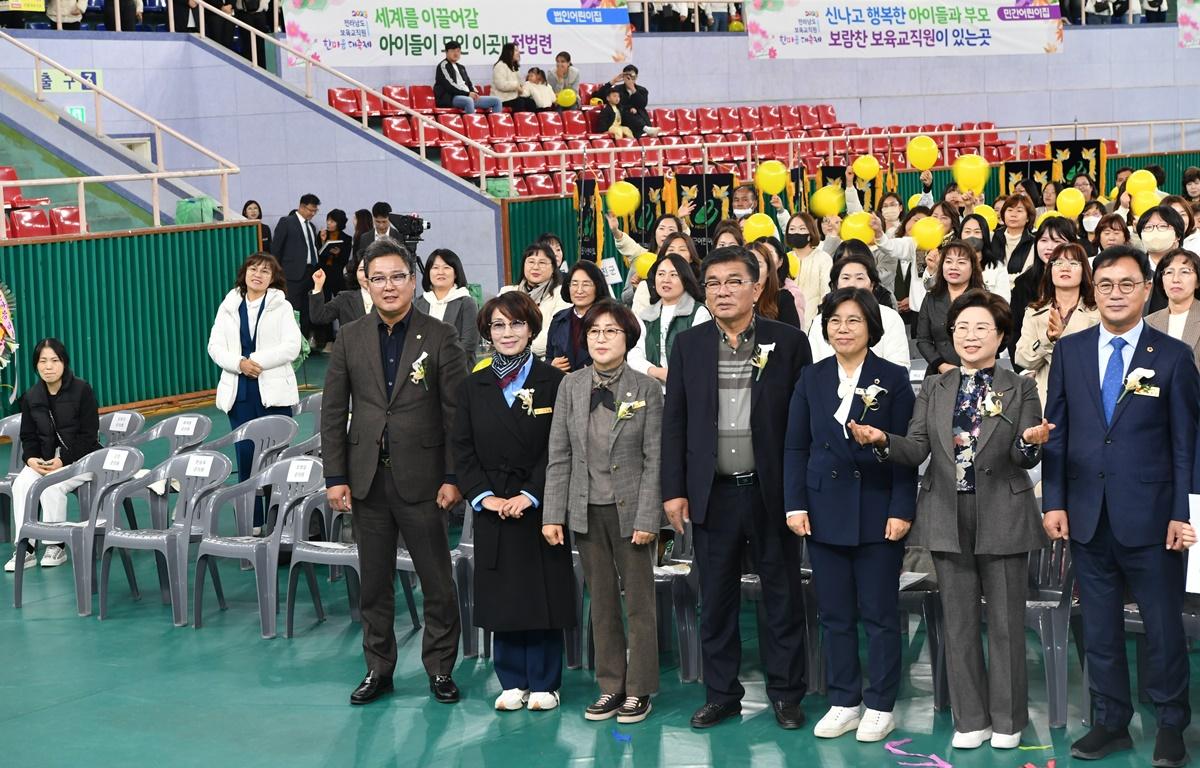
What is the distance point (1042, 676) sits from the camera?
6.09m

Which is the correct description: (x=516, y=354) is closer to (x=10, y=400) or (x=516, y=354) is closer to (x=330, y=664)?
(x=330, y=664)

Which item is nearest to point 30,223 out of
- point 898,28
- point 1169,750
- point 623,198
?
point 623,198

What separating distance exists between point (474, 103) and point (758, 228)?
8.93m

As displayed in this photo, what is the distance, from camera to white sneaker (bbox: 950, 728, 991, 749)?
5316 mm

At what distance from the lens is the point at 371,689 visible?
612 centimetres

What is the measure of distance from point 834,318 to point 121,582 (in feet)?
14.5

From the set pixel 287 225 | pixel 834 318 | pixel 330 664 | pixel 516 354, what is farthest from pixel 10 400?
pixel 834 318

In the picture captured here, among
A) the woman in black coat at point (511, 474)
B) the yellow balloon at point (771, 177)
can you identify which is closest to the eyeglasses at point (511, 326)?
the woman in black coat at point (511, 474)

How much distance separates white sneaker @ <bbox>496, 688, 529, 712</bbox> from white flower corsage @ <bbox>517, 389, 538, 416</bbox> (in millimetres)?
1056

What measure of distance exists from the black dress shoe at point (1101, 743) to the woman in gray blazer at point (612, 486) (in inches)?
59.0

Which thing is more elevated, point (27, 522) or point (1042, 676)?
point (27, 522)

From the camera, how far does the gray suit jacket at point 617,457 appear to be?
18.6 ft

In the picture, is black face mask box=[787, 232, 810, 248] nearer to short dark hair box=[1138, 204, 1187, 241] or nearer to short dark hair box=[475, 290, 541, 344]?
short dark hair box=[1138, 204, 1187, 241]

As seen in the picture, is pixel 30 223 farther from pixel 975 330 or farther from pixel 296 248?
pixel 975 330
